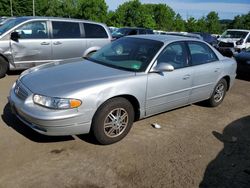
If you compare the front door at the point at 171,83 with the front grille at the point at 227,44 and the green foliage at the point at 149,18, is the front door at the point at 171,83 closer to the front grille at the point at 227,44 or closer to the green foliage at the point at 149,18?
the front grille at the point at 227,44

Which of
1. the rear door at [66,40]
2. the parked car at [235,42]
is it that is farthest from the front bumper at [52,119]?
the parked car at [235,42]

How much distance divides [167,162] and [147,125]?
123cm

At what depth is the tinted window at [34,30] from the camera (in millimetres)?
7648

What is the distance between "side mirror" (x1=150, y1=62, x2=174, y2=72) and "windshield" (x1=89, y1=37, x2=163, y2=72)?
15 cm

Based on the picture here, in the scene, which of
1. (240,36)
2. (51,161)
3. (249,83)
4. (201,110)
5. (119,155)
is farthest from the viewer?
(240,36)

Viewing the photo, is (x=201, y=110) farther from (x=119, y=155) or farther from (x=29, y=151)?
(x=29, y=151)

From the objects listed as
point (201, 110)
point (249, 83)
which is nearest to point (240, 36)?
point (249, 83)

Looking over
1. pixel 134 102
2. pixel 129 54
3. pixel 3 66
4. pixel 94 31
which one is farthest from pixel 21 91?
pixel 94 31

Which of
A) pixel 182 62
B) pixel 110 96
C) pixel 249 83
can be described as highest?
pixel 182 62

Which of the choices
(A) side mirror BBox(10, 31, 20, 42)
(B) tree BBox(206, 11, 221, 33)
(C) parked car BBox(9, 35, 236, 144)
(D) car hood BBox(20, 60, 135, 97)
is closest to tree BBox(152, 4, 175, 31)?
(B) tree BBox(206, 11, 221, 33)

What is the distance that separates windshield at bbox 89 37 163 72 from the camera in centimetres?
455

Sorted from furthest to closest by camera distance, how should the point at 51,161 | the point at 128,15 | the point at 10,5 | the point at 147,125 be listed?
1. the point at 10,5
2. the point at 128,15
3. the point at 147,125
4. the point at 51,161

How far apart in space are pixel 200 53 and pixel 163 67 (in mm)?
1461

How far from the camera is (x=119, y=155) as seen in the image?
12.7 feet
